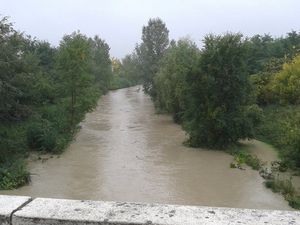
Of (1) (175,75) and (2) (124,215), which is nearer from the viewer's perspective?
(2) (124,215)

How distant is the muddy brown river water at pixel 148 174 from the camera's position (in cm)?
1251

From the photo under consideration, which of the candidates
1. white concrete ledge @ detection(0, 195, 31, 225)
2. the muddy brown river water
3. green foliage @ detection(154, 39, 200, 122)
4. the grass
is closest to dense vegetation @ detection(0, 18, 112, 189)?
the muddy brown river water

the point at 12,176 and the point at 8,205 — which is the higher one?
the point at 8,205

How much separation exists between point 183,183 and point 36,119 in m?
10.3

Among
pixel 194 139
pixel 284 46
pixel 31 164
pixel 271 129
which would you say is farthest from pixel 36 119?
pixel 284 46

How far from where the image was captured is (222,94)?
64.3 feet

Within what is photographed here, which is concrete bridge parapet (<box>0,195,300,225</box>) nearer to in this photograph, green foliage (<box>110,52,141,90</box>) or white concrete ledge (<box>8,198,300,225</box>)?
white concrete ledge (<box>8,198,300,225</box>)

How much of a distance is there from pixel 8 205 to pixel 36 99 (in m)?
23.2

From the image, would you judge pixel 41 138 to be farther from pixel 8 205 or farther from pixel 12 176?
pixel 8 205

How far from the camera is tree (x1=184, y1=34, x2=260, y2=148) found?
63.3ft

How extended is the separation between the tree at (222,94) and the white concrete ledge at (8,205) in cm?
1713

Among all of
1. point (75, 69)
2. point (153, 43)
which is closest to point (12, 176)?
point (75, 69)

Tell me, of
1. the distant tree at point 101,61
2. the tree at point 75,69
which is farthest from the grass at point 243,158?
the distant tree at point 101,61

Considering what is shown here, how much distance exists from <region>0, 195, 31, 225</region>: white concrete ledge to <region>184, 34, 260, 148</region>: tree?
56.2ft
